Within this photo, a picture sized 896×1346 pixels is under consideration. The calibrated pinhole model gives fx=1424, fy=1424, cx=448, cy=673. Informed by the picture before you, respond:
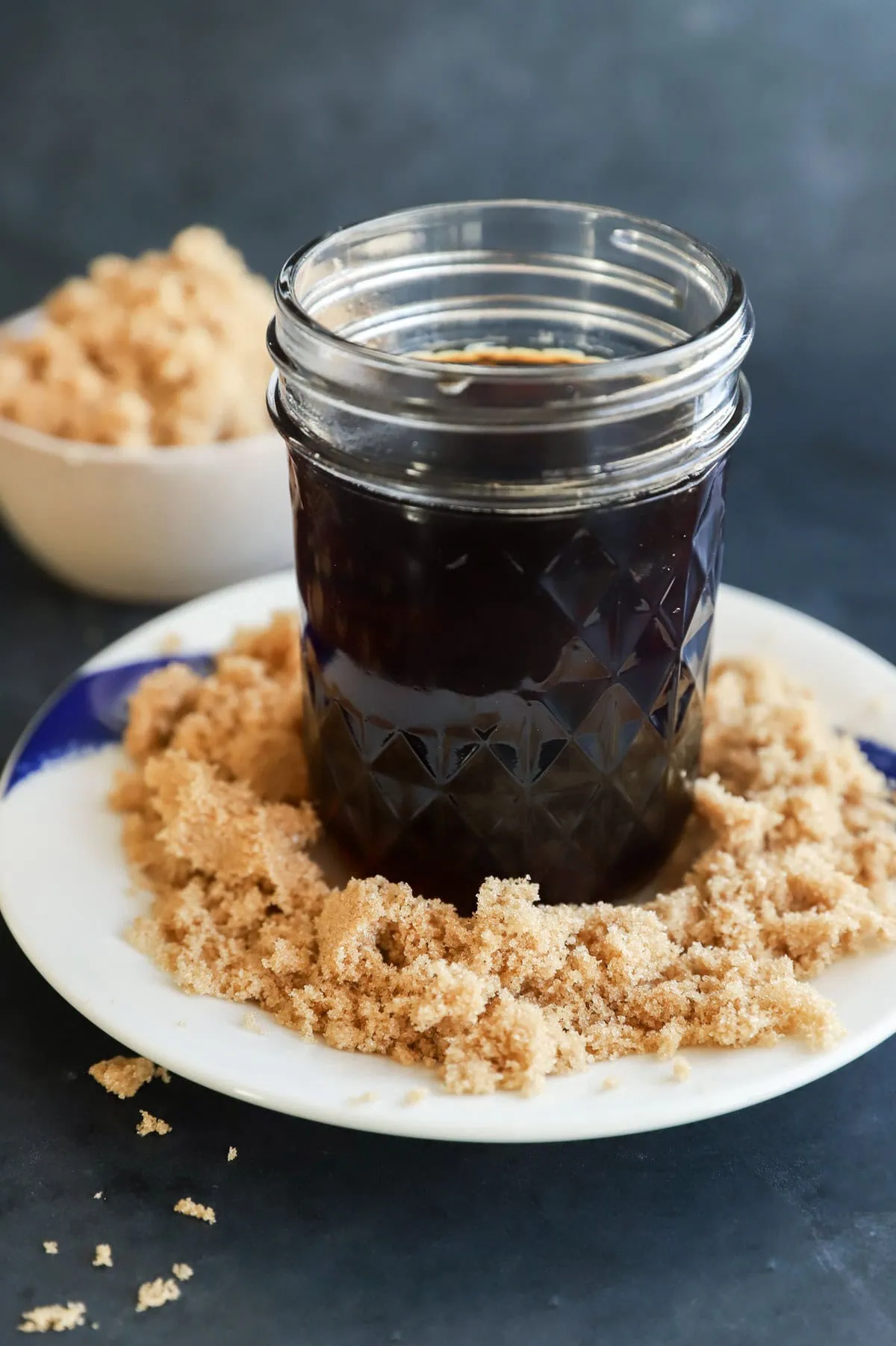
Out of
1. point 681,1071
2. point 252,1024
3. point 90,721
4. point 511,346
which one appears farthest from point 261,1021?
point 511,346

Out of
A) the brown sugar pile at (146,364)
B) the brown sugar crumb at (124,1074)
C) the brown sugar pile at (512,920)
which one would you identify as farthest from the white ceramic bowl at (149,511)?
the brown sugar crumb at (124,1074)

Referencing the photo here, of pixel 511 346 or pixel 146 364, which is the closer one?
pixel 511 346

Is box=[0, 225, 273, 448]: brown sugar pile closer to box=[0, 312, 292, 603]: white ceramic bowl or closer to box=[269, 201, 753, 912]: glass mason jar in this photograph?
box=[0, 312, 292, 603]: white ceramic bowl

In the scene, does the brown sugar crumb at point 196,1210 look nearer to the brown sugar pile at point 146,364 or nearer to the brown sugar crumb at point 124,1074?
the brown sugar crumb at point 124,1074

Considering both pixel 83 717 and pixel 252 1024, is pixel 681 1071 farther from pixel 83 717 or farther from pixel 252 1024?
pixel 83 717

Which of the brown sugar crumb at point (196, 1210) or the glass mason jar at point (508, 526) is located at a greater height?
the glass mason jar at point (508, 526)

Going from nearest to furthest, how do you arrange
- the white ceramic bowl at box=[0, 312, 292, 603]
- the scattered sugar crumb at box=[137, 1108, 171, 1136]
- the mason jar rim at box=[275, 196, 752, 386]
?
the mason jar rim at box=[275, 196, 752, 386] → the scattered sugar crumb at box=[137, 1108, 171, 1136] → the white ceramic bowl at box=[0, 312, 292, 603]

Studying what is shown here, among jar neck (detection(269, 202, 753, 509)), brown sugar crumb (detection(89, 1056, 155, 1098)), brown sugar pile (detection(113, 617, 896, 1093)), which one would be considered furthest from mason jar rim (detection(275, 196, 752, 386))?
brown sugar crumb (detection(89, 1056, 155, 1098))
